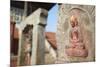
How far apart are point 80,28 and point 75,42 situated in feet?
0.38

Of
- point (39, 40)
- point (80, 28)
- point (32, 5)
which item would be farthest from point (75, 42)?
point (32, 5)

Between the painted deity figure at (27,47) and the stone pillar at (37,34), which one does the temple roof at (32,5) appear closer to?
the stone pillar at (37,34)

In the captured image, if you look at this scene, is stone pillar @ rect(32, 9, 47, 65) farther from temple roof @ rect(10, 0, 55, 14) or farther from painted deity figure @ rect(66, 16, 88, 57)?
painted deity figure @ rect(66, 16, 88, 57)

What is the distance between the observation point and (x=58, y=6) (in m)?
1.35

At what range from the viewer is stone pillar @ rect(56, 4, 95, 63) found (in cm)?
136

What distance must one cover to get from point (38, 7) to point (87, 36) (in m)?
0.45

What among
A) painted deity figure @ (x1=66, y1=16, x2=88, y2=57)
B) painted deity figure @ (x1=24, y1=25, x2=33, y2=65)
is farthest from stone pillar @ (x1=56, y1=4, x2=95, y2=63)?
painted deity figure @ (x1=24, y1=25, x2=33, y2=65)

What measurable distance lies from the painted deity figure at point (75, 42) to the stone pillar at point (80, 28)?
24mm

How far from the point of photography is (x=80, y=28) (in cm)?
141

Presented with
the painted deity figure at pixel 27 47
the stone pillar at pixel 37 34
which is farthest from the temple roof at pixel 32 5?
the painted deity figure at pixel 27 47

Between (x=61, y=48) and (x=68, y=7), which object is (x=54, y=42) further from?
(x=68, y=7)

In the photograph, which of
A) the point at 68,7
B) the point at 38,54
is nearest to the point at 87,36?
the point at 68,7

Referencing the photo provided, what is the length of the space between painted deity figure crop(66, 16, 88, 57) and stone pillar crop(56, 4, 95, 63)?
2 centimetres

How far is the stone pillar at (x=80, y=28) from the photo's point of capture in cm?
136
